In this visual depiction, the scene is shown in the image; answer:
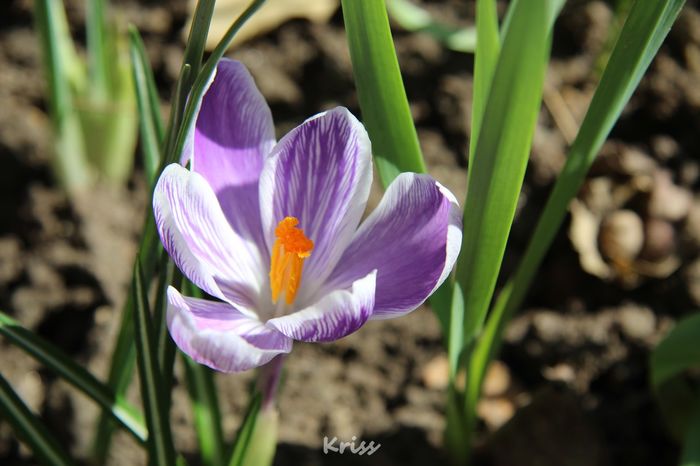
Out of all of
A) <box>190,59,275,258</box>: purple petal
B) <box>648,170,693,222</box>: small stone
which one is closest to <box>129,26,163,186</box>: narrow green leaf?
<box>190,59,275,258</box>: purple petal

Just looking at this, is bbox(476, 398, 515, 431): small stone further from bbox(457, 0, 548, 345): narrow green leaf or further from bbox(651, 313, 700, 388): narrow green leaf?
bbox(457, 0, 548, 345): narrow green leaf

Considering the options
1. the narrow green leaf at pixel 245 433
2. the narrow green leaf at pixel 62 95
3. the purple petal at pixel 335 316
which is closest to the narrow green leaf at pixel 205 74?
the purple petal at pixel 335 316

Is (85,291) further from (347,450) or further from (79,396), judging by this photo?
(347,450)

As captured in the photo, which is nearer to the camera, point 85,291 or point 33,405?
point 33,405

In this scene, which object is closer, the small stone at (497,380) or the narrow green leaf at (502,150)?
the narrow green leaf at (502,150)

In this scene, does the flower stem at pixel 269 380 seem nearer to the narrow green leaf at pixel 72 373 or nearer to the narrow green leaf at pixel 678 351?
the narrow green leaf at pixel 72 373

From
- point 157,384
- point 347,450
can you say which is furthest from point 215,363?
point 347,450
